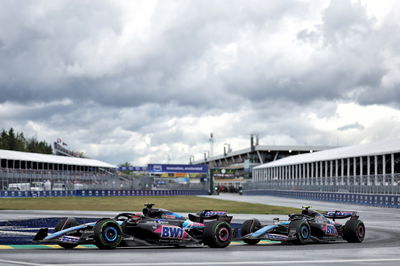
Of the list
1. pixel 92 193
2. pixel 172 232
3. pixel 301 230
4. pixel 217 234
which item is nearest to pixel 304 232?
pixel 301 230

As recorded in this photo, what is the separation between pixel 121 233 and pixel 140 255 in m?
1.41

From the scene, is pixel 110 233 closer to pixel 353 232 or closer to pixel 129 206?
pixel 353 232

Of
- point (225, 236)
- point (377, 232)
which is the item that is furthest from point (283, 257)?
point (377, 232)

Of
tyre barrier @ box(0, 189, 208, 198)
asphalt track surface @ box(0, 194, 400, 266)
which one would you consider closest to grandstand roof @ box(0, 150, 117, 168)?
tyre barrier @ box(0, 189, 208, 198)

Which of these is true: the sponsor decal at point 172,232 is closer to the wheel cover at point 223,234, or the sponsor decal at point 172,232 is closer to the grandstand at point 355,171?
the wheel cover at point 223,234

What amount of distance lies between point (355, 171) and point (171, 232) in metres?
53.8

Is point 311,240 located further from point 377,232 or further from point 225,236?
point 377,232

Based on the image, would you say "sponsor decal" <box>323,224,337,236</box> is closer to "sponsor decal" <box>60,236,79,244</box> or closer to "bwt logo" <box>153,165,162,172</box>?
"sponsor decal" <box>60,236,79,244</box>

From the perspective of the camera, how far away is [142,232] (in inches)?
607

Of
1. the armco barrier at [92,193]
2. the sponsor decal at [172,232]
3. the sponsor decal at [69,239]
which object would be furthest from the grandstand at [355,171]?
the sponsor decal at [69,239]

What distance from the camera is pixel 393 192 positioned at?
48875 mm

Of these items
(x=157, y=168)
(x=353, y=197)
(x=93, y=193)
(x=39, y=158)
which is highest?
(x=39, y=158)

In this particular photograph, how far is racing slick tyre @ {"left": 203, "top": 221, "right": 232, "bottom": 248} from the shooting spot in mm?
15383

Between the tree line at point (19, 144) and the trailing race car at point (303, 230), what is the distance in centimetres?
15666
